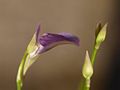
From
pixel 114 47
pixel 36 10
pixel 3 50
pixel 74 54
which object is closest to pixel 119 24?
pixel 114 47

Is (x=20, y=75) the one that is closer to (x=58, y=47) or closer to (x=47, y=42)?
(x=47, y=42)

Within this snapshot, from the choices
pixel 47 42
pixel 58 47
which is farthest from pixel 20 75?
pixel 58 47

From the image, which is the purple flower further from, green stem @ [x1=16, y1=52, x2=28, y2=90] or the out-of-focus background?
the out-of-focus background

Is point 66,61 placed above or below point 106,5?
below

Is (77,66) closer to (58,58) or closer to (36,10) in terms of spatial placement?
(58,58)

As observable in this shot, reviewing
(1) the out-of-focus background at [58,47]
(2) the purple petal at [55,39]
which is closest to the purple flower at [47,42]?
(2) the purple petal at [55,39]

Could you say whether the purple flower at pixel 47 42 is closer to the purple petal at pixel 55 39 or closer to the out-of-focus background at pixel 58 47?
the purple petal at pixel 55 39
